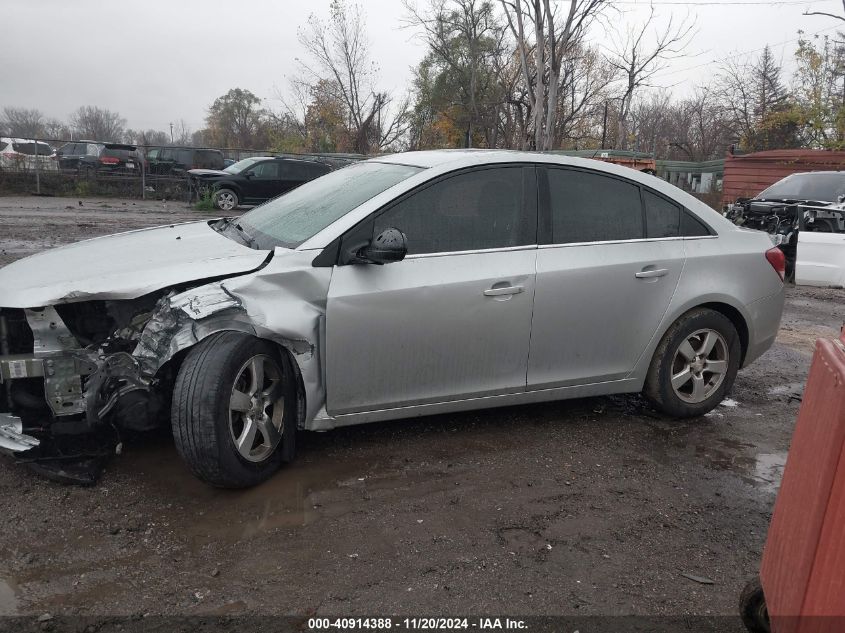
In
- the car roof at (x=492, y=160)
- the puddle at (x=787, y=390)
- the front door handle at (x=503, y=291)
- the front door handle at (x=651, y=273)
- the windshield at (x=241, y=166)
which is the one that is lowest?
the puddle at (x=787, y=390)

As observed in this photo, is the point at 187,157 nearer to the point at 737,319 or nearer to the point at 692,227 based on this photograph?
the point at 692,227

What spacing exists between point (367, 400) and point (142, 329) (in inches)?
46.5

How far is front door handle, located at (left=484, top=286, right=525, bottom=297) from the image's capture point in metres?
3.87

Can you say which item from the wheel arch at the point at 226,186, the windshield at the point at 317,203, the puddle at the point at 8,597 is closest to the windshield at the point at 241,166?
the wheel arch at the point at 226,186

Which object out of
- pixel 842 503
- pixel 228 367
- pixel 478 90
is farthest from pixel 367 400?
pixel 478 90

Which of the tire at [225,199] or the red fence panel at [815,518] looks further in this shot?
the tire at [225,199]

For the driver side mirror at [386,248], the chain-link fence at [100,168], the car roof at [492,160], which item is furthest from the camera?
the chain-link fence at [100,168]

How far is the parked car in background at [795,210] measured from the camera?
10.2 meters

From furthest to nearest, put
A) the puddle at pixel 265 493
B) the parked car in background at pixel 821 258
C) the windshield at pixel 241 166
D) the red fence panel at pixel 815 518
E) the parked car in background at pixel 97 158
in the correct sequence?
the parked car in background at pixel 97 158 < the windshield at pixel 241 166 < the parked car in background at pixel 821 258 < the puddle at pixel 265 493 < the red fence panel at pixel 815 518

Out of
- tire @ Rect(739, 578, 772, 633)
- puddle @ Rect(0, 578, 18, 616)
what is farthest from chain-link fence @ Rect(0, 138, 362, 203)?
tire @ Rect(739, 578, 772, 633)

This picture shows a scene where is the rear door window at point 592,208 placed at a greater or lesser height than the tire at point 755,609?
greater

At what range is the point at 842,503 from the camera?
5.54 feet

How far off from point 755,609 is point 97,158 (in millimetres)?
26377

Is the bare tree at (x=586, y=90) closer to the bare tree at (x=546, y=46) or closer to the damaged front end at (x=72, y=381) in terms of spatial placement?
the bare tree at (x=546, y=46)
